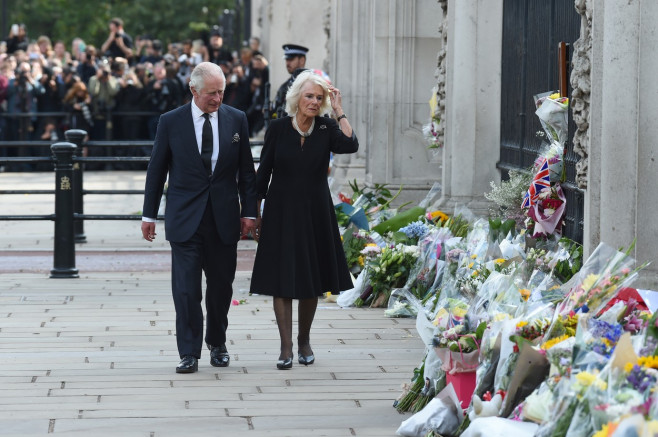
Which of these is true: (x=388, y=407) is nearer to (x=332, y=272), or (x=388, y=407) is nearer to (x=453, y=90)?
(x=332, y=272)

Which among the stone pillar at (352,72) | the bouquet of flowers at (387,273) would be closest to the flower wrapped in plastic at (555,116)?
the bouquet of flowers at (387,273)

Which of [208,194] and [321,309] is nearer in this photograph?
[208,194]

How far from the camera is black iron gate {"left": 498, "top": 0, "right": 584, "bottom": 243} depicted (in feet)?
29.2

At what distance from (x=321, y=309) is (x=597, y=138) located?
365 centimetres

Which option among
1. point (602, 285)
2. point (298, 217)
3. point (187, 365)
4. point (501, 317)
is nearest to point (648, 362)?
point (602, 285)

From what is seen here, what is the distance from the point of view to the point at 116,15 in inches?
2197

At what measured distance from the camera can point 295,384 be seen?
7543 millimetres

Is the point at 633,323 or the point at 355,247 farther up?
the point at 633,323

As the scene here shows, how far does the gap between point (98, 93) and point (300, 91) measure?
63.2ft

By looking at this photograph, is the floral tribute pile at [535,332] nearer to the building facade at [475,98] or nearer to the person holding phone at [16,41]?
the building facade at [475,98]

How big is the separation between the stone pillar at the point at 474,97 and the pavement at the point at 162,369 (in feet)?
6.14

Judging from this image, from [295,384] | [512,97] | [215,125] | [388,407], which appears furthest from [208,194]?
[512,97]

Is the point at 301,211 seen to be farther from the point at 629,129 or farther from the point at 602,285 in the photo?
the point at 602,285

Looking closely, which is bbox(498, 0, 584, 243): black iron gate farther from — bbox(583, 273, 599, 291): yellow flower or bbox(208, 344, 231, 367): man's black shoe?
bbox(583, 273, 599, 291): yellow flower
